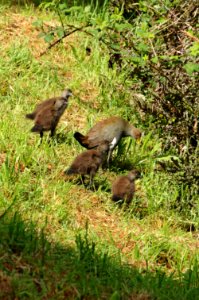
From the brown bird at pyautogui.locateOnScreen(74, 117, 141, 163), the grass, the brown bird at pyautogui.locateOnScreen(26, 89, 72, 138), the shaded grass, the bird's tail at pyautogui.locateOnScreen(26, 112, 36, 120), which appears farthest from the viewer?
the bird's tail at pyautogui.locateOnScreen(26, 112, 36, 120)

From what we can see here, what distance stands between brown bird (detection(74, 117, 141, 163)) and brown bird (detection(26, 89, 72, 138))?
1.11 ft

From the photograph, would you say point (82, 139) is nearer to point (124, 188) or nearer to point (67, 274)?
point (124, 188)

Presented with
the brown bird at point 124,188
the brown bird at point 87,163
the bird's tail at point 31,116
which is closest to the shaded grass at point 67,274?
the brown bird at point 124,188

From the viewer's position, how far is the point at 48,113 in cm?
938

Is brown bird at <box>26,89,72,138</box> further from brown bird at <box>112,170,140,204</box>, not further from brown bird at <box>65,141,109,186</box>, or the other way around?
brown bird at <box>112,170,140,204</box>

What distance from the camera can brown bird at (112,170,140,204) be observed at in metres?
8.53

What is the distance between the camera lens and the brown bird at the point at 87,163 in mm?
8570

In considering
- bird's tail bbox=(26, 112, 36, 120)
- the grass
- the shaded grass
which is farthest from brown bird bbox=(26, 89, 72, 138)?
the shaded grass

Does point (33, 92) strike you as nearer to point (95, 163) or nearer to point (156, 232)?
point (95, 163)

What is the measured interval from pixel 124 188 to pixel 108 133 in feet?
3.55

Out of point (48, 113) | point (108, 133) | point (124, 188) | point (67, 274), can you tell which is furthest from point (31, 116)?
point (67, 274)

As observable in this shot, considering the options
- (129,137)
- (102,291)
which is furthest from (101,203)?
(102,291)

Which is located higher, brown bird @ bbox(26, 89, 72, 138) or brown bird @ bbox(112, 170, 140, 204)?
brown bird @ bbox(26, 89, 72, 138)

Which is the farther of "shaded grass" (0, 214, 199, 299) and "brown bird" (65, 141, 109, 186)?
"brown bird" (65, 141, 109, 186)
